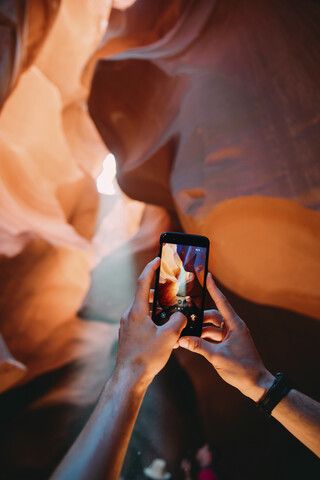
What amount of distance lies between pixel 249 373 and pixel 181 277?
0.49 meters

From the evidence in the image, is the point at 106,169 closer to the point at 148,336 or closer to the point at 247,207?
the point at 247,207

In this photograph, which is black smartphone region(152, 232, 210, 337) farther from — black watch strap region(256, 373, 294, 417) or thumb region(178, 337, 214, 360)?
black watch strap region(256, 373, 294, 417)

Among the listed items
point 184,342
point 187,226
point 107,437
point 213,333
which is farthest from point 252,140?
point 107,437

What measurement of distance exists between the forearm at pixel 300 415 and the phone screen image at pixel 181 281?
42 cm

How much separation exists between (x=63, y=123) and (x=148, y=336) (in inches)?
352

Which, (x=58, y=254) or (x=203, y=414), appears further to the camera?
(x=58, y=254)

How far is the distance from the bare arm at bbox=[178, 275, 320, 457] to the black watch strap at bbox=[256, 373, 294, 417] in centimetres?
1

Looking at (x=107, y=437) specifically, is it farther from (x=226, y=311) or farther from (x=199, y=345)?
(x=226, y=311)

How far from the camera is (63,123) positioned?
26.1 feet

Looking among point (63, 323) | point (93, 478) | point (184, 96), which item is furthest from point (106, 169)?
point (93, 478)

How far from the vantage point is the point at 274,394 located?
904mm

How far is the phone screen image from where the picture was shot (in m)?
1.12

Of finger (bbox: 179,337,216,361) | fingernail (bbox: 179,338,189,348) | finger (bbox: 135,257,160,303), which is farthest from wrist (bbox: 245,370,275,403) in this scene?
finger (bbox: 135,257,160,303)

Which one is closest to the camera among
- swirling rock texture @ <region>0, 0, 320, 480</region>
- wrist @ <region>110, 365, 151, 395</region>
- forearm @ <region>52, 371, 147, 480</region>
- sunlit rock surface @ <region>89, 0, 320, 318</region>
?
forearm @ <region>52, 371, 147, 480</region>
